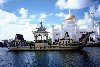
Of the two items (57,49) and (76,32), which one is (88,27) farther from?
(57,49)

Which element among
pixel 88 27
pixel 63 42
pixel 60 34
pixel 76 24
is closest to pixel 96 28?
pixel 88 27

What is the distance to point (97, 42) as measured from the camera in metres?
121

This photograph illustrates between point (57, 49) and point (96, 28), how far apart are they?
70.7m

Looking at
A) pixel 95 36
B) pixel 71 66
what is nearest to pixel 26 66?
pixel 71 66

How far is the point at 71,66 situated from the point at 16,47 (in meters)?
47.4

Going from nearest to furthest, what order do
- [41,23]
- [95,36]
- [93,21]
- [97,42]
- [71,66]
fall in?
[71,66], [41,23], [97,42], [95,36], [93,21]

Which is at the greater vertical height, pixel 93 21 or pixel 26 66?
pixel 93 21

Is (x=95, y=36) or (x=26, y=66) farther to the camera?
(x=95, y=36)

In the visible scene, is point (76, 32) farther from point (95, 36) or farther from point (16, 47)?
point (16, 47)

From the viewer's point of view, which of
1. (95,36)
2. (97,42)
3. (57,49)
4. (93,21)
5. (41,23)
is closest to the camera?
(57,49)

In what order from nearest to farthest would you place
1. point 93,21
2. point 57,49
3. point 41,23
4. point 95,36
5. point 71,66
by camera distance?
point 71,66 < point 57,49 < point 41,23 < point 95,36 < point 93,21

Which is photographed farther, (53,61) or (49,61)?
(49,61)

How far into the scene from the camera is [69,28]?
125812 mm

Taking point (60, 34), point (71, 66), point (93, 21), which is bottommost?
point (71, 66)
